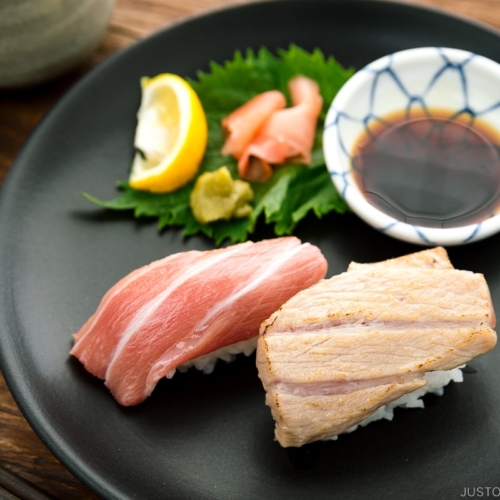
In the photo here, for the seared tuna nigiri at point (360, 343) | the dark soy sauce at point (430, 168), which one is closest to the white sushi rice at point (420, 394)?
the seared tuna nigiri at point (360, 343)

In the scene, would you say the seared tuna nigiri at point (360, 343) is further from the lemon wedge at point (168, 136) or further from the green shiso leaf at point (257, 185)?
the lemon wedge at point (168, 136)

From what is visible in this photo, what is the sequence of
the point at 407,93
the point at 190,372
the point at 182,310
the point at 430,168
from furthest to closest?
the point at 407,93 → the point at 430,168 → the point at 190,372 → the point at 182,310

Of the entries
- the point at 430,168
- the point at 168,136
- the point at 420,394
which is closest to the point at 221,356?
the point at 420,394

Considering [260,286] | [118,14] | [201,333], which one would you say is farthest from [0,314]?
[118,14]

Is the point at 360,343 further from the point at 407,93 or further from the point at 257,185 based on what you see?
the point at 407,93

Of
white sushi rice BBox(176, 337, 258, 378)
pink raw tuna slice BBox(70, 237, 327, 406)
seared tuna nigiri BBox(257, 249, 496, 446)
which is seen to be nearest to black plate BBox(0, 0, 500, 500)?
white sushi rice BBox(176, 337, 258, 378)

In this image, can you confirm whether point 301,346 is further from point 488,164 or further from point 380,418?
point 488,164

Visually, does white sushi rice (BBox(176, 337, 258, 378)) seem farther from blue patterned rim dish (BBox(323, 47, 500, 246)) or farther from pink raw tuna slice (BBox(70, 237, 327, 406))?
Result: blue patterned rim dish (BBox(323, 47, 500, 246))
